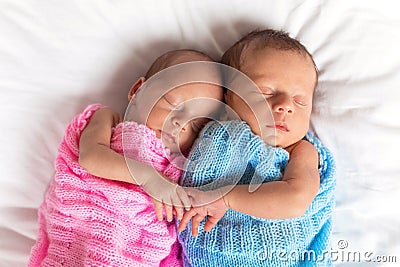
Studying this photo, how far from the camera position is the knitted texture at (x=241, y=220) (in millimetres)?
1059

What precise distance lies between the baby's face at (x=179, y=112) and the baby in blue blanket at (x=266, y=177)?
0.04 meters

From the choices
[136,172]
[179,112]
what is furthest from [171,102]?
[136,172]

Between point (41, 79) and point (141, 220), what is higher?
point (41, 79)

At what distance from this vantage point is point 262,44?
114 centimetres

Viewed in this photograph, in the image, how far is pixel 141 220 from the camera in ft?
3.55

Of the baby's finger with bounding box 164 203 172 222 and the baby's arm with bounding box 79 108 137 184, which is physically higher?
the baby's arm with bounding box 79 108 137 184

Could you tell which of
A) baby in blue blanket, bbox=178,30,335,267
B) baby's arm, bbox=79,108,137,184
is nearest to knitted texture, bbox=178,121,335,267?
baby in blue blanket, bbox=178,30,335,267

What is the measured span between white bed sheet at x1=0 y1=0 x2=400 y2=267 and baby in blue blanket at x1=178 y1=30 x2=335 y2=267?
82mm

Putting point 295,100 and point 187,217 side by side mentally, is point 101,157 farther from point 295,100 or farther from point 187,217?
point 295,100

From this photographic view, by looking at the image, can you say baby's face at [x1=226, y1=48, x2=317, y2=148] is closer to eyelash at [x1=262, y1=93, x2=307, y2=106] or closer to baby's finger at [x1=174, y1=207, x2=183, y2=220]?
eyelash at [x1=262, y1=93, x2=307, y2=106]

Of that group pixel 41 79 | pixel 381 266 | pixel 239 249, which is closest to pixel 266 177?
pixel 239 249

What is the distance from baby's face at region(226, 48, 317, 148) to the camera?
1.09 m

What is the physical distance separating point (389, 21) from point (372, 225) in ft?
1.49

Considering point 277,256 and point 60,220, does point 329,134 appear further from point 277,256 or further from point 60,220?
point 60,220
